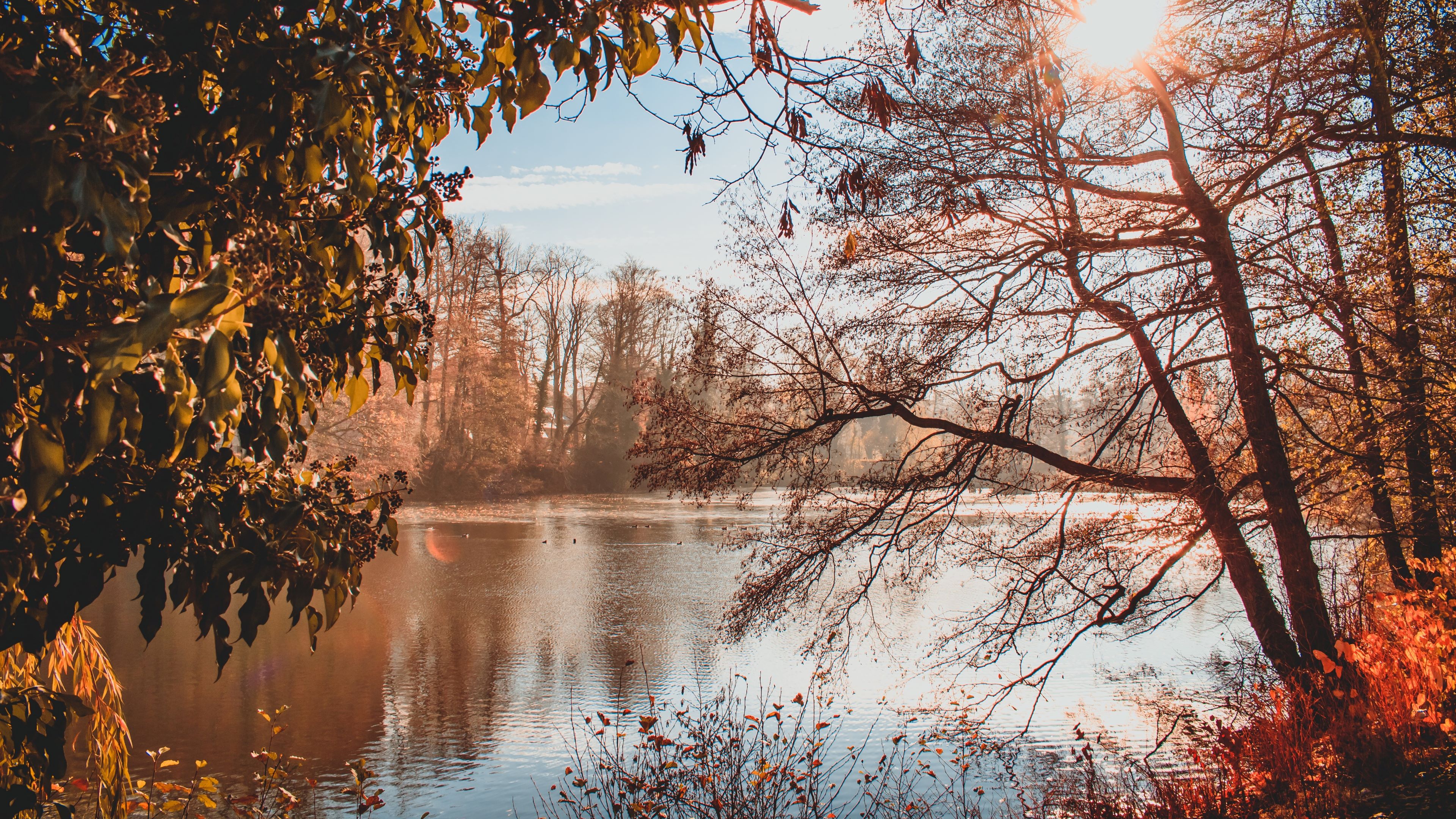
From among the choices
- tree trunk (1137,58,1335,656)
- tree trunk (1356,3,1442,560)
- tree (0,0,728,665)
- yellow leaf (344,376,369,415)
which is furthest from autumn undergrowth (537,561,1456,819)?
yellow leaf (344,376,369,415)

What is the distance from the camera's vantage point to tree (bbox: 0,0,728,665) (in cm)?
107

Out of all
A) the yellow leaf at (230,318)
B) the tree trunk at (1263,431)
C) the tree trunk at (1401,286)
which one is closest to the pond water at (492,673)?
the tree trunk at (1263,431)

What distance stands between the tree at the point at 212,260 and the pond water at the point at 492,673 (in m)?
3.74

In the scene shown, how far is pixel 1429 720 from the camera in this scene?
4316mm

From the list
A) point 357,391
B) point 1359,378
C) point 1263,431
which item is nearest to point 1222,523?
point 1263,431

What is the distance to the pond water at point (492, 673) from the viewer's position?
684 centimetres

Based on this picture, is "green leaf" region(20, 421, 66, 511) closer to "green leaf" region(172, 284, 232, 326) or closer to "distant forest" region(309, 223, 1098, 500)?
"green leaf" region(172, 284, 232, 326)

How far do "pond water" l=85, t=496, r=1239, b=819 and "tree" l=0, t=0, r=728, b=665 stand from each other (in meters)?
3.74

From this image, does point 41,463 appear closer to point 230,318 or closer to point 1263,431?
point 230,318

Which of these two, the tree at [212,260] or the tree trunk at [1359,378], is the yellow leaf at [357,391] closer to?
the tree at [212,260]

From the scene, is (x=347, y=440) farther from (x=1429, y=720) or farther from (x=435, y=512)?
(x=1429, y=720)

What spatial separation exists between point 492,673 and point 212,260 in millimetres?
8894

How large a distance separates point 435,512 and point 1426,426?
998 inches

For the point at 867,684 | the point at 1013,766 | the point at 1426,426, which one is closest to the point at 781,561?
the point at 1013,766
